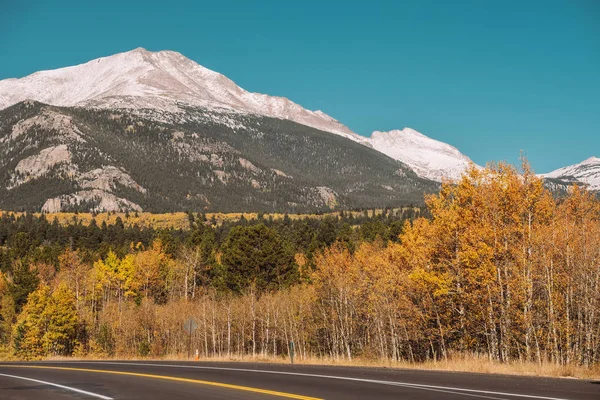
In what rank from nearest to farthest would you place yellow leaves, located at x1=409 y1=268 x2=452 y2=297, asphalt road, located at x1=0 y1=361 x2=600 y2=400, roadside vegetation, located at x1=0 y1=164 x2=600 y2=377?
asphalt road, located at x1=0 y1=361 x2=600 y2=400, roadside vegetation, located at x1=0 y1=164 x2=600 y2=377, yellow leaves, located at x1=409 y1=268 x2=452 y2=297

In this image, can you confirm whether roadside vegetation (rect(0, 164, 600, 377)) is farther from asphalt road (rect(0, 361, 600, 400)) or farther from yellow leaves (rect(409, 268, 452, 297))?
asphalt road (rect(0, 361, 600, 400))

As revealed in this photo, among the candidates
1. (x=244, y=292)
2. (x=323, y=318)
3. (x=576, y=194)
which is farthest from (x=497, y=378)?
(x=244, y=292)

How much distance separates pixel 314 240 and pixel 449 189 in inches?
2226

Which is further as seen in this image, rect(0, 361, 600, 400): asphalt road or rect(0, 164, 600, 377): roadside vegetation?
rect(0, 164, 600, 377): roadside vegetation

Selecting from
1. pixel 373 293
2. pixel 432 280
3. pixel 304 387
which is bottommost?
pixel 304 387

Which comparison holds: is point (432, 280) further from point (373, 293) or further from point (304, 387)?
point (304, 387)

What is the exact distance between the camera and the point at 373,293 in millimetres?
46250

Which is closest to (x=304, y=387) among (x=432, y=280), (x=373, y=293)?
(x=432, y=280)

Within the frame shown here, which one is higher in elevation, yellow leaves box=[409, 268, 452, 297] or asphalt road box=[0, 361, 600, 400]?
yellow leaves box=[409, 268, 452, 297]

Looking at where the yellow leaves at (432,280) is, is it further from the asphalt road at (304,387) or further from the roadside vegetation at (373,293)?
the asphalt road at (304,387)

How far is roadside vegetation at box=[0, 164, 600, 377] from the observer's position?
31250 mm

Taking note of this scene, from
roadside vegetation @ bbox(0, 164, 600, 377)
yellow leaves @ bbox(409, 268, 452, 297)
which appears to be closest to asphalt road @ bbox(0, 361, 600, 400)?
roadside vegetation @ bbox(0, 164, 600, 377)

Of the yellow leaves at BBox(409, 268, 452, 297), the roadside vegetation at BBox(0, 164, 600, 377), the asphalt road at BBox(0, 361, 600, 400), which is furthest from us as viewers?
the yellow leaves at BBox(409, 268, 452, 297)

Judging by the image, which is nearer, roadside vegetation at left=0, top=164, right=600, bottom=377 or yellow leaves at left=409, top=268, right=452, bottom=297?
roadside vegetation at left=0, top=164, right=600, bottom=377
